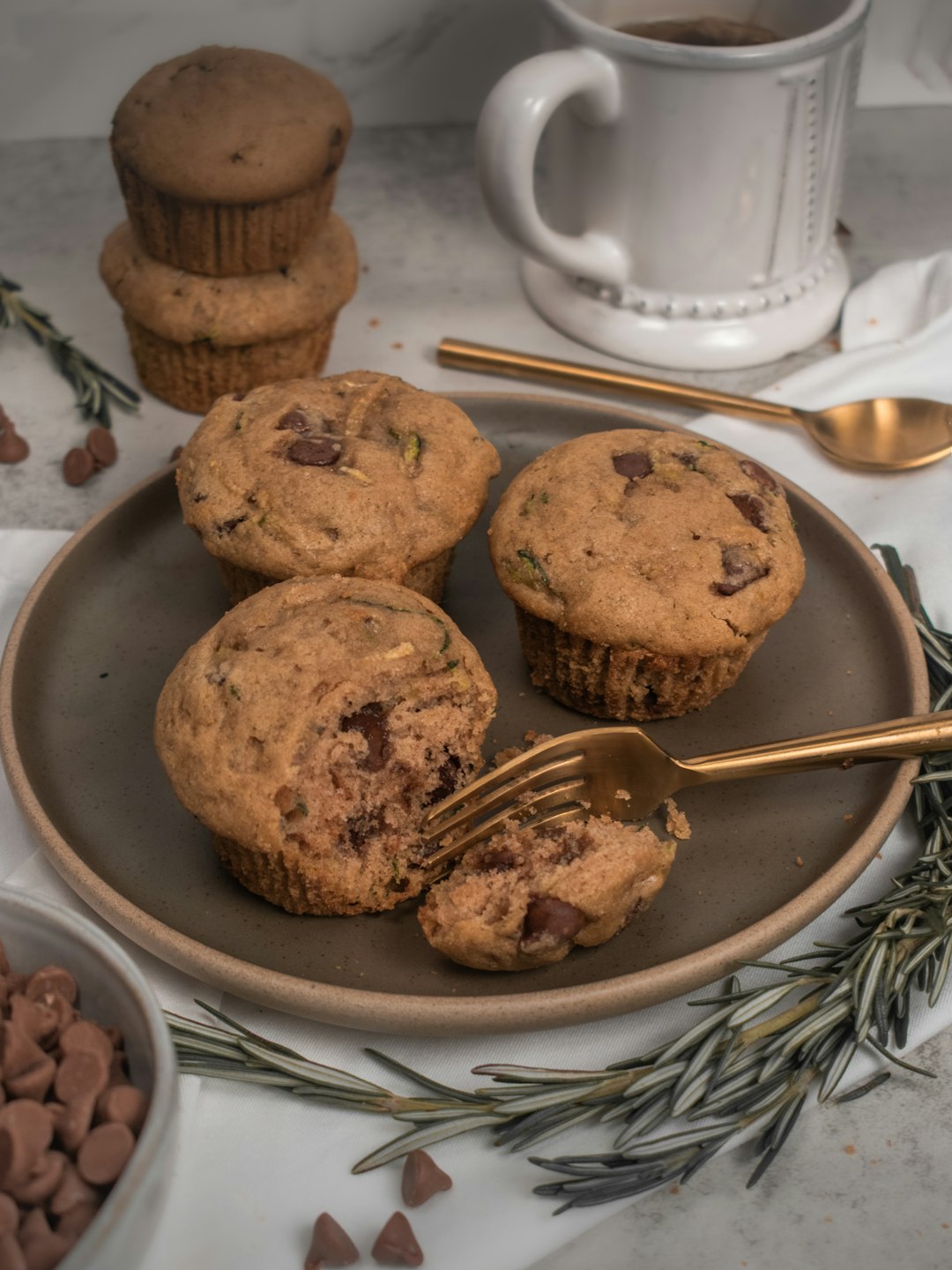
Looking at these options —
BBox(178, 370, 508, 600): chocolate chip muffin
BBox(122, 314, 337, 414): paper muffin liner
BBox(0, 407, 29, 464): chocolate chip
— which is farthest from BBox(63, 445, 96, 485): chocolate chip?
BBox(178, 370, 508, 600): chocolate chip muffin

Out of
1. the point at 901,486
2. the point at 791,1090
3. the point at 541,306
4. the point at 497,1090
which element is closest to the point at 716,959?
the point at 791,1090

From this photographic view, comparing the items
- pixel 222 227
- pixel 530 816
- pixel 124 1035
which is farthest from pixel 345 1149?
pixel 222 227

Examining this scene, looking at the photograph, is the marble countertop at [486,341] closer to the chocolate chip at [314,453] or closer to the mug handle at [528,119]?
the mug handle at [528,119]

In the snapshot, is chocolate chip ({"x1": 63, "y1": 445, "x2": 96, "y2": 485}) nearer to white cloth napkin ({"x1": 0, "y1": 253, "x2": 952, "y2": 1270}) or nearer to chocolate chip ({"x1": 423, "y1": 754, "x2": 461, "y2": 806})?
white cloth napkin ({"x1": 0, "y1": 253, "x2": 952, "y2": 1270})

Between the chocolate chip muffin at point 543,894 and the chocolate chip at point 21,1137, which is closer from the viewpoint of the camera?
the chocolate chip at point 21,1137

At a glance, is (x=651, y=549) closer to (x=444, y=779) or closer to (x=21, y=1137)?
(x=444, y=779)

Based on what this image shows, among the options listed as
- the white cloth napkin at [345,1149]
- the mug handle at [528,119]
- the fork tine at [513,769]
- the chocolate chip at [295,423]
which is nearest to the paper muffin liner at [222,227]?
the mug handle at [528,119]

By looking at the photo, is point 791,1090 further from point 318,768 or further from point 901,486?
point 901,486
